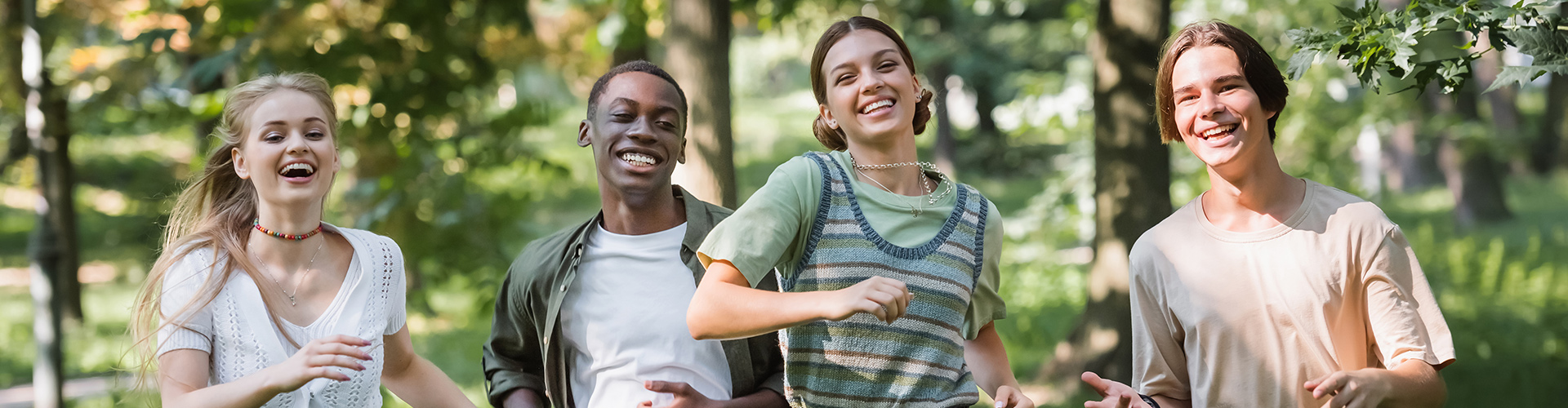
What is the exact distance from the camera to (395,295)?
2.90m

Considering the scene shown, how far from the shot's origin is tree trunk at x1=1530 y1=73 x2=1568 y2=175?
1575 cm

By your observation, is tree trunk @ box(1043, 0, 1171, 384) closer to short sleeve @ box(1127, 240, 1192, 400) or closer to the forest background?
the forest background

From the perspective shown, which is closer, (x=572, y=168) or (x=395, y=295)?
(x=395, y=295)

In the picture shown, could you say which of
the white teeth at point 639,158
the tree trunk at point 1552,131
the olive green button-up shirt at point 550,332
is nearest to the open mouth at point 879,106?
the olive green button-up shirt at point 550,332

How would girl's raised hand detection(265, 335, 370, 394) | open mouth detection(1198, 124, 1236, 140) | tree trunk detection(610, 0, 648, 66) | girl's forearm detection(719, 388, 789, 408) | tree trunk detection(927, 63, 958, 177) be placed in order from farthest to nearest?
tree trunk detection(927, 63, 958, 177) < tree trunk detection(610, 0, 648, 66) < girl's forearm detection(719, 388, 789, 408) < open mouth detection(1198, 124, 1236, 140) < girl's raised hand detection(265, 335, 370, 394)

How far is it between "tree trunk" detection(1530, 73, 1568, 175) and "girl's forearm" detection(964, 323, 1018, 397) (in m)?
12.8

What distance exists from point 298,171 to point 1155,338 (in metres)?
2.03

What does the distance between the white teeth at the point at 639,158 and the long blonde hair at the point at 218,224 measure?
27.3 inches

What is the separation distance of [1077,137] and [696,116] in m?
7.39

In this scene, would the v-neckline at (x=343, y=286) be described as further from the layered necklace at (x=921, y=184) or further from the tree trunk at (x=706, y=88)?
the tree trunk at (x=706, y=88)

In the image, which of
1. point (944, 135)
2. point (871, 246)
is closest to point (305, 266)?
point (871, 246)

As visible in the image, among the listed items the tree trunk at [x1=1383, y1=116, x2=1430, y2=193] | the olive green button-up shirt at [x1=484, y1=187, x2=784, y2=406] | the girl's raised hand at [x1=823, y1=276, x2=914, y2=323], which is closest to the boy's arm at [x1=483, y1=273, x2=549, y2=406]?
the olive green button-up shirt at [x1=484, y1=187, x2=784, y2=406]

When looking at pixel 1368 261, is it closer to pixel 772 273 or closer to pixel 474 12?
pixel 772 273

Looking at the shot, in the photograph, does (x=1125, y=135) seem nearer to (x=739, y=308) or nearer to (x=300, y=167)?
(x=739, y=308)
